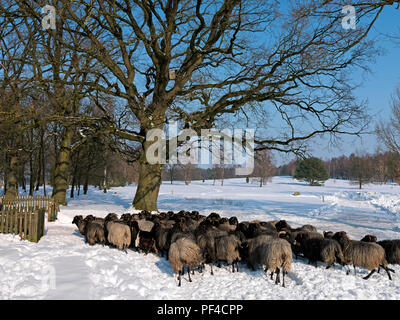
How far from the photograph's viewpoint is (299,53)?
13.9 m

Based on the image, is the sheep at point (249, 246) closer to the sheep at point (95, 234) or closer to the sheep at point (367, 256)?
the sheep at point (367, 256)

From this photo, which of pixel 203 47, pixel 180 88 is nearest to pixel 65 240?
pixel 180 88

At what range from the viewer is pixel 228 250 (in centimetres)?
730

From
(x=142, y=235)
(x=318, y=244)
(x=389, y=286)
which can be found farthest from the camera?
(x=142, y=235)

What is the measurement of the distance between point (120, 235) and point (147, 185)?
316 inches

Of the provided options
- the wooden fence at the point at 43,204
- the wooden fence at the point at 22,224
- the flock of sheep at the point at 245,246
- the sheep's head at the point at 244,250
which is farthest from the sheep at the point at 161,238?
the wooden fence at the point at 43,204

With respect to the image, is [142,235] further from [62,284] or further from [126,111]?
[126,111]

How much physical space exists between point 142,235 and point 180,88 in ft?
33.3

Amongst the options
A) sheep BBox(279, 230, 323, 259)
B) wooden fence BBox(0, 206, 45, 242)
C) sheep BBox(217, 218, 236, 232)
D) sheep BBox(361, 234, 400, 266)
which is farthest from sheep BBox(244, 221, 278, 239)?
wooden fence BBox(0, 206, 45, 242)

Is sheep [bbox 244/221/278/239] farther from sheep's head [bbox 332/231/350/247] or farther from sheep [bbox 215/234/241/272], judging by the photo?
sheep's head [bbox 332/231/350/247]

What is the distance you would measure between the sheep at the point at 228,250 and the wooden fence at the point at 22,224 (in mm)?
5729

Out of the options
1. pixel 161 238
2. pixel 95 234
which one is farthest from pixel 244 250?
pixel 95 234

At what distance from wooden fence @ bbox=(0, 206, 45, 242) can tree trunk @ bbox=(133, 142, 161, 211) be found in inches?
290

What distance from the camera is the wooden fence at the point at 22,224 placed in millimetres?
9234
